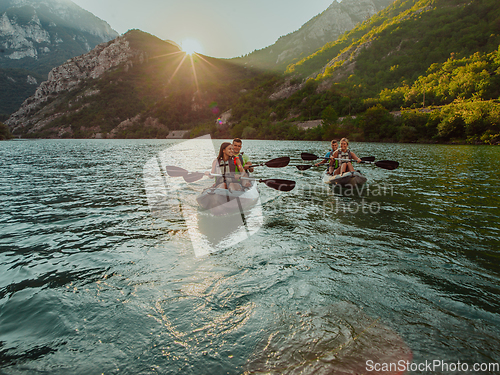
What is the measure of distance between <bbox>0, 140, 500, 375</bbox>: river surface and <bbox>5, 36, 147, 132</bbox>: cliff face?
619ft

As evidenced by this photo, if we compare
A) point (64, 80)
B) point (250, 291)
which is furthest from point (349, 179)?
point (64, 80)

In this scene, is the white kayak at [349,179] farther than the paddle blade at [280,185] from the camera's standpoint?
Yes

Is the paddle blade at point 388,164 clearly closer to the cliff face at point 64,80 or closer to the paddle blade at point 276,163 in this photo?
the paddle blade at point 276,163

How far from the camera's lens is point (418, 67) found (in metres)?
109

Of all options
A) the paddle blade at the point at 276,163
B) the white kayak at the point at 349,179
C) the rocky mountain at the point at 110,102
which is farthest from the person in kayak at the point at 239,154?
the rocky mountain at the point at 110,102

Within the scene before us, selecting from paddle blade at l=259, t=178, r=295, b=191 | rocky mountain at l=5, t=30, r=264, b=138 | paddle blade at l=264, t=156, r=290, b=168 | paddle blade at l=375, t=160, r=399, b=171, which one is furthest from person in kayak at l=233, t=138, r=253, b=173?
rocky mountain at l=5, t=30, r=264, b=138

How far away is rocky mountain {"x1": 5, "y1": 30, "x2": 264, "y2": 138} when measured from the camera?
152500 mm

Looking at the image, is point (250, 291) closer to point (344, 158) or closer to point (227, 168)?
point (227, 168)

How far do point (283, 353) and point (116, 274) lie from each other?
3.54 meters

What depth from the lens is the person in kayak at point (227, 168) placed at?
938cm

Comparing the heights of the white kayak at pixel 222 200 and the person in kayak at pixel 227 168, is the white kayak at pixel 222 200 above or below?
below

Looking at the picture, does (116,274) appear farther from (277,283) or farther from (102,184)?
(102,184)

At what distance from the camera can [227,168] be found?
10.0 m

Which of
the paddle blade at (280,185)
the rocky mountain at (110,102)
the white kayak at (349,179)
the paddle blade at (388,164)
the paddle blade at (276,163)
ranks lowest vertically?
the white kayak at (349,179)
